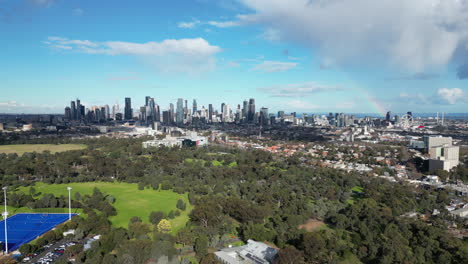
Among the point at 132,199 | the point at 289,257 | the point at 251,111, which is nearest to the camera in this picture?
the point at 289,257

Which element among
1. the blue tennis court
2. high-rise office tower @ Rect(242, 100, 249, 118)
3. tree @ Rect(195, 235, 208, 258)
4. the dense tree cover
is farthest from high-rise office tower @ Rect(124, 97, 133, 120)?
tree @ Rect(195, 235, 208, 258)

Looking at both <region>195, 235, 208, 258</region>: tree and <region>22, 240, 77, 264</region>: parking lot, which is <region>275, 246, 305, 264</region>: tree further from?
<region>22, 240, 77, 264</region>: parking lot

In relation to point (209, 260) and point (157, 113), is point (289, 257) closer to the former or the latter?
point (209, 260)

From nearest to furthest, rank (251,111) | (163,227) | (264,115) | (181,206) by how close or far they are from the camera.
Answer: (163,227) < (181,206) < (264,115) < (251,111)

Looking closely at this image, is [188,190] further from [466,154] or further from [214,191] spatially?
[466,154]

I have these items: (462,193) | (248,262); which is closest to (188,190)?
(248,262)

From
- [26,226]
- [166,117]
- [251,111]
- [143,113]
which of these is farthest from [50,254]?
[251,111]
